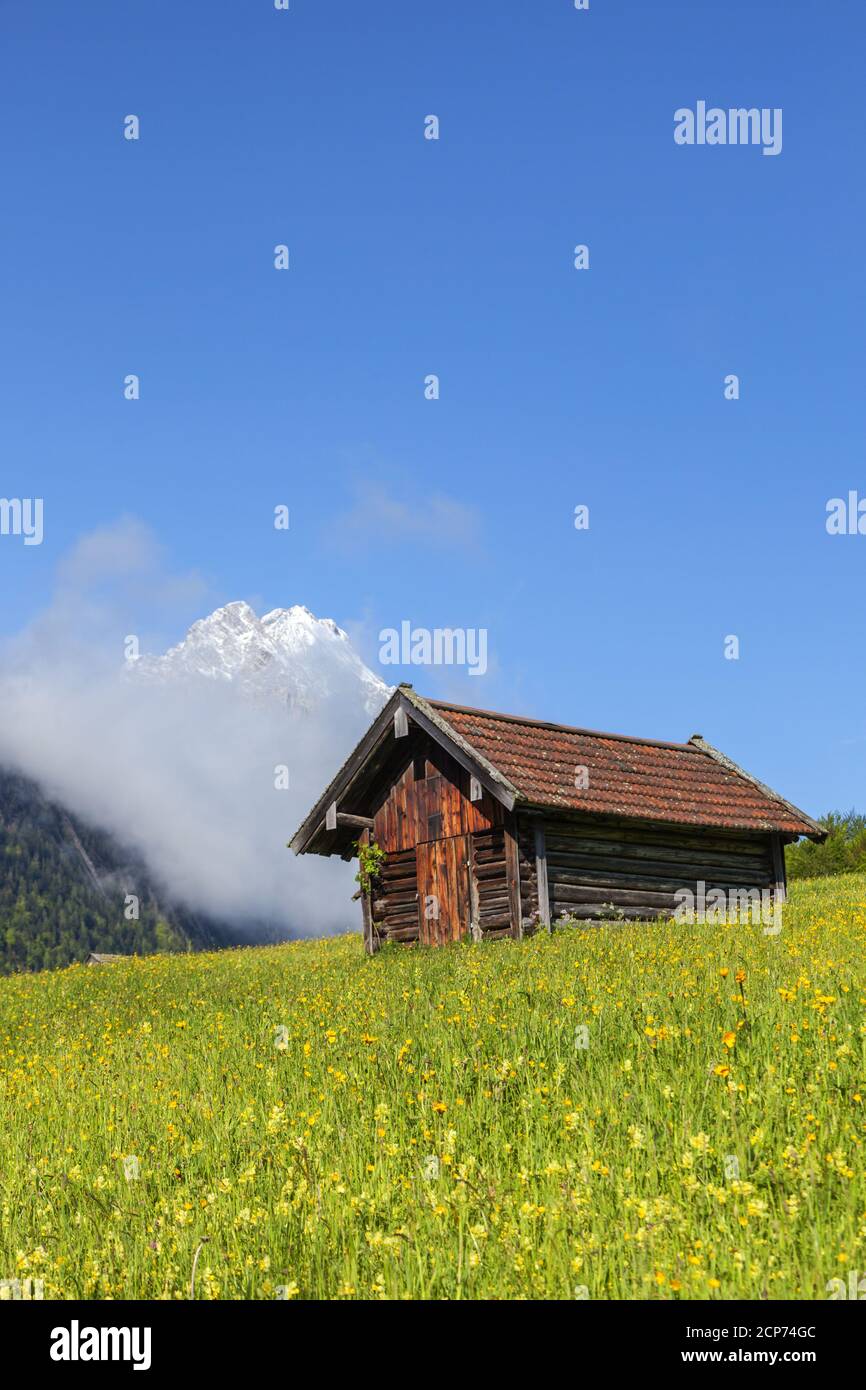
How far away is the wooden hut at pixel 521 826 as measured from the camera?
2281 cm

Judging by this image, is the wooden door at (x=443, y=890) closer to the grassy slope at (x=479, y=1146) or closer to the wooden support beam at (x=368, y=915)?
the wooden support beam at (x=368, y=915)

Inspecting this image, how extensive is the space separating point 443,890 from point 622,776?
182 inches

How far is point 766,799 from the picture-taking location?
27828mm

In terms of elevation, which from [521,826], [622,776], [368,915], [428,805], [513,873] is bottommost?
[368,915]

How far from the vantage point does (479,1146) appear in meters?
7.18

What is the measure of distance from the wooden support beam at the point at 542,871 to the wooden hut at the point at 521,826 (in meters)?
0.03

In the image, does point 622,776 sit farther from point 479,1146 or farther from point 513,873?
point 479,1146

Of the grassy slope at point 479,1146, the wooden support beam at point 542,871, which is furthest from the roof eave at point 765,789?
the grassy slope at point 479,1146

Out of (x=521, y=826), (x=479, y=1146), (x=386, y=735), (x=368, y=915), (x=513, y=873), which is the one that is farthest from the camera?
(x=368, y=915)

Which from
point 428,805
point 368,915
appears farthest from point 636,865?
point 368,915

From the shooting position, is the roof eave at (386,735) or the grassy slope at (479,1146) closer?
the grassy slope at (479,1146)

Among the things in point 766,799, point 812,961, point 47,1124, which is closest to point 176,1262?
point 47,1124
